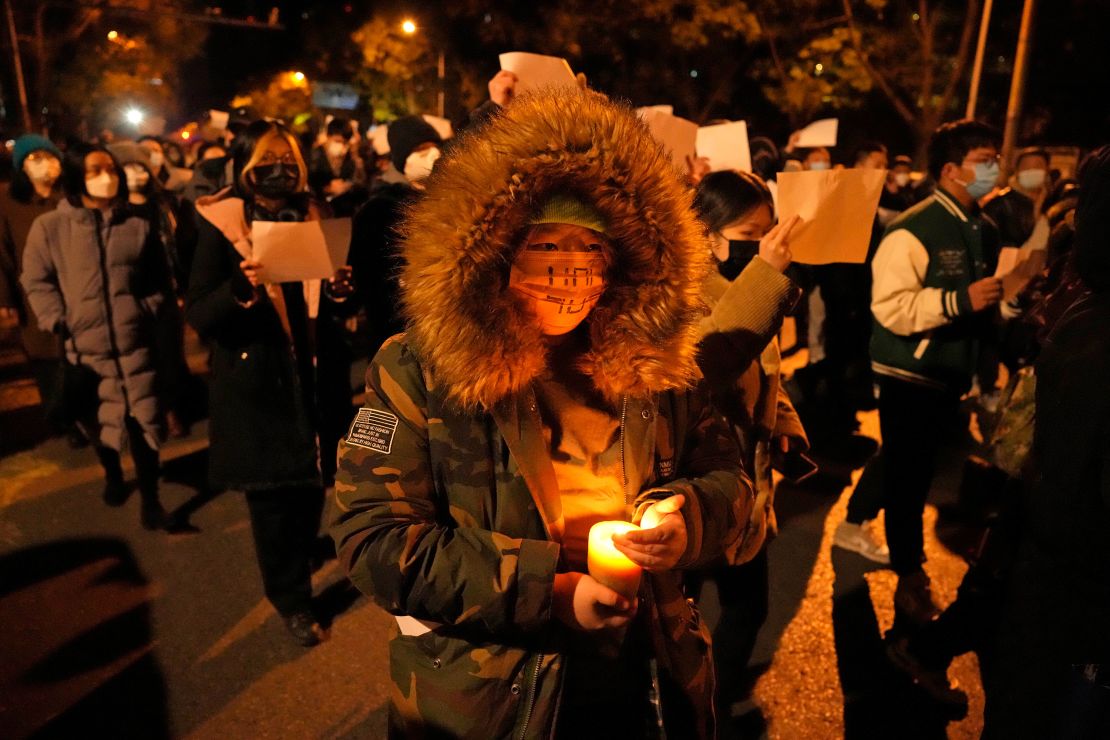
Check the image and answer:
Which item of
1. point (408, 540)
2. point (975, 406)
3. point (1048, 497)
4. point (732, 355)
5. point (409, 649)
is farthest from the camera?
point (975, 406)

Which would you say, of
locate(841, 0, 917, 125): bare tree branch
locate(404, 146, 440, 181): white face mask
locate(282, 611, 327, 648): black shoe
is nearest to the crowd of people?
locate(282, 611, 327, 648): black shoe

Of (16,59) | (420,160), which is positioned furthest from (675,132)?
(16,59)

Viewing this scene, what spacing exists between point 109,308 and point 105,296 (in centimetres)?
7

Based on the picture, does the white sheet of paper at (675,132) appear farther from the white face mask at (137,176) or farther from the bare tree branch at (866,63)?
A: the bare tree branch at (866,63)

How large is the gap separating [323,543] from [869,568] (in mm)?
3043

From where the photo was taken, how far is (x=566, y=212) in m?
1.63

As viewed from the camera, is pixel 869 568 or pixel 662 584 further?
pixel 869 568

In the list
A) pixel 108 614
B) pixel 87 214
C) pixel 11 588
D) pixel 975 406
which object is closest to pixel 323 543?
pixel 108 614

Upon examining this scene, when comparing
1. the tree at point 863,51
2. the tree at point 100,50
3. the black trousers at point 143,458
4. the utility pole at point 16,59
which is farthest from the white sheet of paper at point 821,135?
the tree at point 100,50

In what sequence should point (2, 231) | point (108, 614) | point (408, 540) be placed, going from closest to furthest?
point (408, 540)
point (108, 614)
point (2, 231)

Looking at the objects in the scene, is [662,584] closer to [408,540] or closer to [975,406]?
[408,540]

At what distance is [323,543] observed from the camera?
438cm

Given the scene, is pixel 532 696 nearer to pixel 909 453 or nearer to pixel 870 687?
pixel 870 687

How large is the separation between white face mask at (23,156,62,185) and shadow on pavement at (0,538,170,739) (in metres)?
3.03
